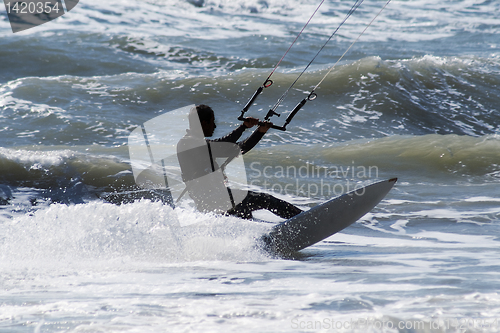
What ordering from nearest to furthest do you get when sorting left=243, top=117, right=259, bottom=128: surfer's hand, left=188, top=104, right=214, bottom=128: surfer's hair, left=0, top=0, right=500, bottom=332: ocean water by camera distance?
left=0, top=0, right=500, bottom=332: ocean water, left=188, top=104, right=214, bottom=128: surfer's hair, left=243, top=117, right=259, bottom=128: surfer's hand

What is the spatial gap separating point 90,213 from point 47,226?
39 cm

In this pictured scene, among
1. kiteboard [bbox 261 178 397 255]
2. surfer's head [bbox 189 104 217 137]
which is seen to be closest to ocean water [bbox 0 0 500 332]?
kiteboard [bbox 261 178 397 255]

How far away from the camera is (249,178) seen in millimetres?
7102

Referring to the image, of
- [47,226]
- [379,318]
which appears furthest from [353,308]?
[47,226]

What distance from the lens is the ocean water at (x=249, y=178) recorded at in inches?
108

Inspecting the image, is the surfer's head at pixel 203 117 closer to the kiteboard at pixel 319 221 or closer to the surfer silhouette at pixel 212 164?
the surfer silhouette at pixel 212 164

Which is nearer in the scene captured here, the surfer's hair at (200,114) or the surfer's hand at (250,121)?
the surfer's hair at (200,114)

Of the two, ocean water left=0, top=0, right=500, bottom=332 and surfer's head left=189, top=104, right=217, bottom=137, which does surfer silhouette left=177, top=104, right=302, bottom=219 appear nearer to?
surfer's head left=189, top=104, right=217, bottom=137

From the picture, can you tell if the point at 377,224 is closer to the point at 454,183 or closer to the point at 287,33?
the point at 454,183

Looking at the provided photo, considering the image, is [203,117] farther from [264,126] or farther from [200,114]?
[264,126]

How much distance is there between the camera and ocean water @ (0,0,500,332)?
2.74 meters

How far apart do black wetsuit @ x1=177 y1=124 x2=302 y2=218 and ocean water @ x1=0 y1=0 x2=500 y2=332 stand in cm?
18

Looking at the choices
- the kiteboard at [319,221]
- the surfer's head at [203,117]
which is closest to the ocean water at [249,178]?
the kiteboard at [319,221]

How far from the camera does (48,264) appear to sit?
12.4 ft
